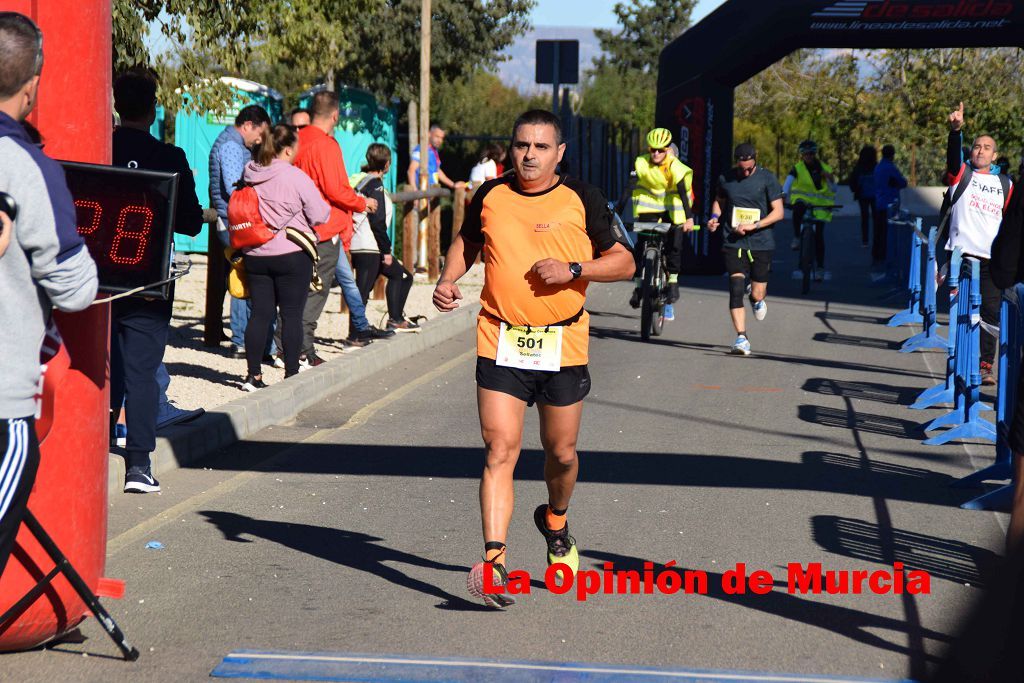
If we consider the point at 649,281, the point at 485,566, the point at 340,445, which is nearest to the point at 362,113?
the point at 649,281

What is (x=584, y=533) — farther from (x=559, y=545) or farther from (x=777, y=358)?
(x=777, y=358)

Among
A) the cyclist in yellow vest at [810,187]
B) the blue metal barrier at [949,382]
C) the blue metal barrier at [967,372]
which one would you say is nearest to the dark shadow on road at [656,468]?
the blue metal barrier at [967,372]

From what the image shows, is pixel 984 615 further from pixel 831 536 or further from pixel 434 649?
pixel 434 649

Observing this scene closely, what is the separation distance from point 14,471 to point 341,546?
2.64 m

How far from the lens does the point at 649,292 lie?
1488cm

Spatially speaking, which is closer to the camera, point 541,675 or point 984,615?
point 541,675

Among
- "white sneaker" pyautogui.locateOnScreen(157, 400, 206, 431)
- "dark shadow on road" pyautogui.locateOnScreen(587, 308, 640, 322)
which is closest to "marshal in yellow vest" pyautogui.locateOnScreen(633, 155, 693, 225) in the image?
"dark shadow on road" pyautogui.locateOnScreen(587, 308, 640, 322)

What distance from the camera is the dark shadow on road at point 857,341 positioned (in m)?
15.1

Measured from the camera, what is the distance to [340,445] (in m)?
9.29

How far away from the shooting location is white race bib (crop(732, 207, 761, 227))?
1416 centimetres

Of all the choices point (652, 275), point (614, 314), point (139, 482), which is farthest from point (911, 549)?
point (614, 314)

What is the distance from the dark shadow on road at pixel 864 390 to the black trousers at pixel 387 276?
12.8 feet

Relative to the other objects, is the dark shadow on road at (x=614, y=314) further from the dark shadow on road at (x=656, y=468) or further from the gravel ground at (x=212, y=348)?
the dark shadow on road at (x=656, y=468)

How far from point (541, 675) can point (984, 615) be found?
6.31 feet
